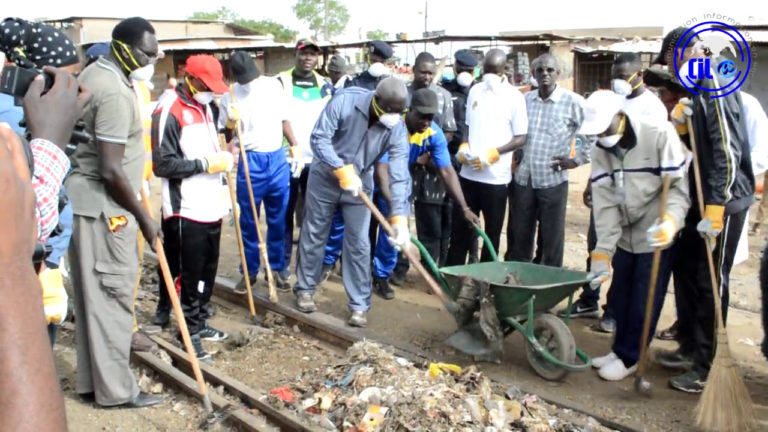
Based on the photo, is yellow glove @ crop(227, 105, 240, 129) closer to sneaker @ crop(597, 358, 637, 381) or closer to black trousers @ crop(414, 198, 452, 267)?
black trousers @ crop(414, 198, 452, 267)

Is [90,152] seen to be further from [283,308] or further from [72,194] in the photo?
[283,308]

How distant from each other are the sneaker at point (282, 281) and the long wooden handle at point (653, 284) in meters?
Answer: 3.59

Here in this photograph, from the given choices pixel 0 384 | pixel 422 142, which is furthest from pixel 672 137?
pixel 0 384

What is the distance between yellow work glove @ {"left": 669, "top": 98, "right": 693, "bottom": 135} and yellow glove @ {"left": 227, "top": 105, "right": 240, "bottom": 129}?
369cm

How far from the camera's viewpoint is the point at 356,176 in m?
5.72

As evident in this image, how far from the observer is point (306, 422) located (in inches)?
165

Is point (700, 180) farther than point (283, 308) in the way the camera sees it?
No

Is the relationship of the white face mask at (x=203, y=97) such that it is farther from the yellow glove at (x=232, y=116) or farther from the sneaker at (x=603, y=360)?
the sneaker at (x=603, y=360)

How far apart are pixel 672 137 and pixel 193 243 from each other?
351cm

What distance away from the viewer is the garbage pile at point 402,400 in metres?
3.96

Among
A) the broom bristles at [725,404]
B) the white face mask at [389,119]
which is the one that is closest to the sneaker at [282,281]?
the white face mask at [389,119]

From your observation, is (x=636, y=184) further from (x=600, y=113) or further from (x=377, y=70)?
(x=377, y=70)

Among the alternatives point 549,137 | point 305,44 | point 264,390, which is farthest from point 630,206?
point 305,44

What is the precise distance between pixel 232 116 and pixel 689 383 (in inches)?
173
